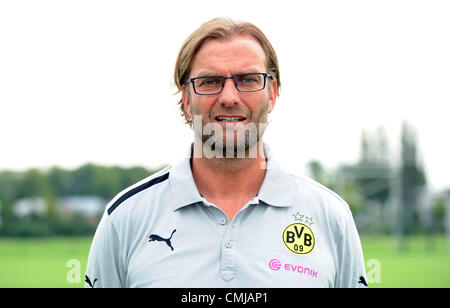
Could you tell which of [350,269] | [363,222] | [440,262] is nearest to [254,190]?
[350,269]

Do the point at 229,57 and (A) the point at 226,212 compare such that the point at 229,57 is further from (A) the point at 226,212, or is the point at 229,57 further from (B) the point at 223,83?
(A) the point at 226,212

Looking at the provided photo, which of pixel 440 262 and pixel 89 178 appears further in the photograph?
pixel 89 178

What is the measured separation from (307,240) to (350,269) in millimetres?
306

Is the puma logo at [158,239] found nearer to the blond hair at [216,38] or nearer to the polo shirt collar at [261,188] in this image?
the polo shirt collar at [261,188]

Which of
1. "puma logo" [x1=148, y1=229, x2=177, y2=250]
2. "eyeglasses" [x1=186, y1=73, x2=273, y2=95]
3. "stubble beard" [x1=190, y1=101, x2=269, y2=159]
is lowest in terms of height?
"puma logo" [x1=148, y1=229, x2=177, y2=250]

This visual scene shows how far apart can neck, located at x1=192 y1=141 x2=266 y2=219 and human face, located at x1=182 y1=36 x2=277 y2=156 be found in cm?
13

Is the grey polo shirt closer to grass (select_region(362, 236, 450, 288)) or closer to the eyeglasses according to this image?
the eyeglasses

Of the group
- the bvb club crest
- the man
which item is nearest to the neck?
the man

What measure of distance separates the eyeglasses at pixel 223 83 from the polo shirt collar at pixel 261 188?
1.40 ft

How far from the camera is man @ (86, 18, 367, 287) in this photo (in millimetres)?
2588

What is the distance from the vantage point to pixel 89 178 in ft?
113

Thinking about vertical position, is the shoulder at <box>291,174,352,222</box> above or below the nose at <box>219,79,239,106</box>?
below

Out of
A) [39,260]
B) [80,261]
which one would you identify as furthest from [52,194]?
[80,261]
